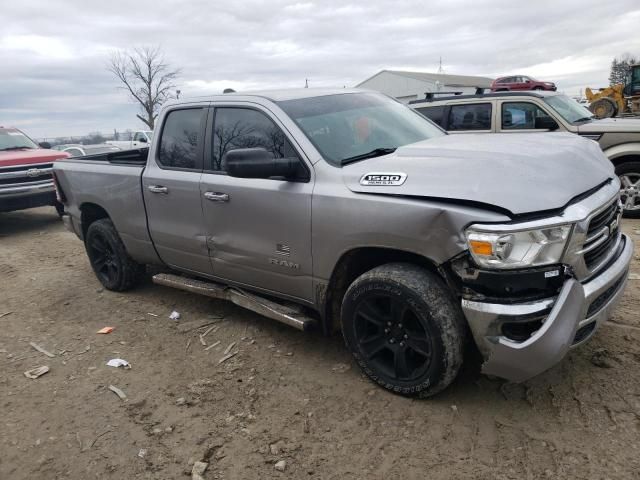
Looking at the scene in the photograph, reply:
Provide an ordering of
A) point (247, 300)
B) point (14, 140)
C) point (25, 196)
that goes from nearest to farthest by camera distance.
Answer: point (247, 300), point (25, 196), point (14, 140)

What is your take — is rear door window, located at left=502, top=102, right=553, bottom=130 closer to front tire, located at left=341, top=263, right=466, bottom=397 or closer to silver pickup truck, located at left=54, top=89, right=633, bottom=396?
silver pickup truck, located at left=54, top=89, right=633, bottom=396

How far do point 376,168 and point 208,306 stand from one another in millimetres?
2490


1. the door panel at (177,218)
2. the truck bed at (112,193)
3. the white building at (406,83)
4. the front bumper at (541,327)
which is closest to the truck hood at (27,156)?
the truck bed at (112,193)

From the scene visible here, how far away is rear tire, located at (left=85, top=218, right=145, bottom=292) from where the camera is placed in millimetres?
5031

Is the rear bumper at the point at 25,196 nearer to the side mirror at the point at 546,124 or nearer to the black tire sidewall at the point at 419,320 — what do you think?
the black tire sidewall at the point at 419,320

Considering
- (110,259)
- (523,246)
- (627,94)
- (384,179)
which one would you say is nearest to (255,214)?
(384,179)

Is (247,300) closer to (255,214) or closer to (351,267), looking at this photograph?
(255,214)

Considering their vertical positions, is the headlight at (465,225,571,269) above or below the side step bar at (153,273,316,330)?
above

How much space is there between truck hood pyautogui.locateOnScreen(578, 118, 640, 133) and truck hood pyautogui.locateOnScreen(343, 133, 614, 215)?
4.23m

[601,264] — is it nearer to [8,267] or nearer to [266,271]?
[266,271]

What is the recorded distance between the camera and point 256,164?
305 centimetres

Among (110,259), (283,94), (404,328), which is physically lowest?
(110,259)

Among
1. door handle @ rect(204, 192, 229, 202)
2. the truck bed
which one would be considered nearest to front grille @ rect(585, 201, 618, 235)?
door handle @ rect(204, 192, 229, 202)

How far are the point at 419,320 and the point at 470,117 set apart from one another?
5.79 metres
